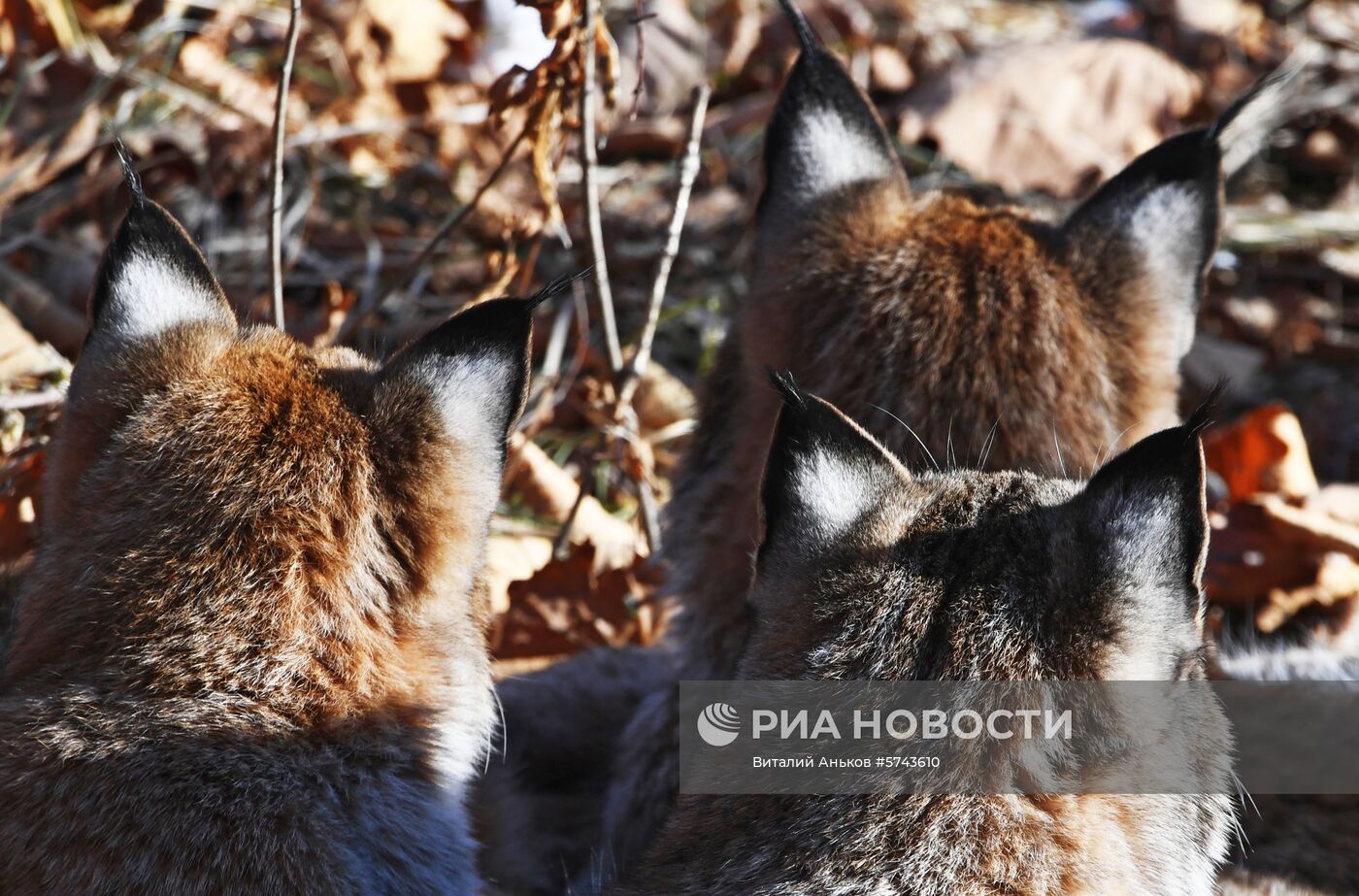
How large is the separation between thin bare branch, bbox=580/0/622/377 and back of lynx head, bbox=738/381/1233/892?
5.41ft

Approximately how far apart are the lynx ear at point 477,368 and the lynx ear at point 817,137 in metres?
1.21

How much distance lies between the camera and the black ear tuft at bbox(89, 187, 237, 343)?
2705mm

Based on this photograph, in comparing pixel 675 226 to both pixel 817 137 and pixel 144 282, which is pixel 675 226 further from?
pixel 144 282

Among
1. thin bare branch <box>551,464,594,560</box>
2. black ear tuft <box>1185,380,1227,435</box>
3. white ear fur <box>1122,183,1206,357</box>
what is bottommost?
black ear tuft <box>1185,380,1227,435</box>

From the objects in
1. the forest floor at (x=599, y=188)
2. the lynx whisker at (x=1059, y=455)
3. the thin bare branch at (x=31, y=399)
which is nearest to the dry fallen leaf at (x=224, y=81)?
the forest floor at (x=599, y=188)

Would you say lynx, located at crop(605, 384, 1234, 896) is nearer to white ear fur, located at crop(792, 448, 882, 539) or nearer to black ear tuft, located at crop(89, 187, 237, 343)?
white ear fur, located at crop(792, 448, 882, 539)

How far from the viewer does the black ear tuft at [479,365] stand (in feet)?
8.45

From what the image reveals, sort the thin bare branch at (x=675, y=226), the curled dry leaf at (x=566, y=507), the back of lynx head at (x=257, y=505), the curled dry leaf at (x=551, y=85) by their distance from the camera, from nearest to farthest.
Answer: the back of lynx head at (x=257, y=505)
the curled dry leaf at (x=551, y=85)
the thin bare branch at (x=675, y=226)
the curled dry leaf at (x=566, y=507)

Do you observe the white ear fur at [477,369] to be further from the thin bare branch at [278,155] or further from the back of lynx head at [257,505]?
the thin bare branch at [278,155]

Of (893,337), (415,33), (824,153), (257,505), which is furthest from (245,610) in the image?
(415,33)

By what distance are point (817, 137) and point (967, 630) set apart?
1.71 m

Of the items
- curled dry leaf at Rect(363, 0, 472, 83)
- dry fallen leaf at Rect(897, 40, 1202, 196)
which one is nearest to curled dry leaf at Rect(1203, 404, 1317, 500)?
dry fallen leaf at Rect(897, 40, 1202, 196)

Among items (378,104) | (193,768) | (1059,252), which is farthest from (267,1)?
(193,768)

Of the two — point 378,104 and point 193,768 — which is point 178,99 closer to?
point 378,104
